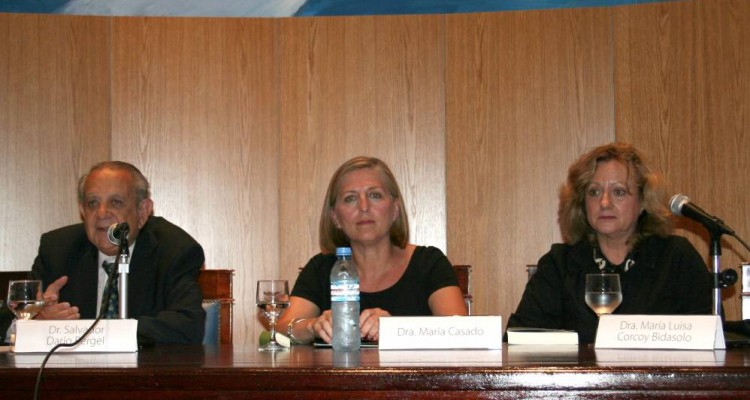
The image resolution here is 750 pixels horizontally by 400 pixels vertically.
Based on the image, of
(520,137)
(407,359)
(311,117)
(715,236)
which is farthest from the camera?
(311,117)

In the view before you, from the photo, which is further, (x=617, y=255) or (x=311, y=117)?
(x=311, y=117)

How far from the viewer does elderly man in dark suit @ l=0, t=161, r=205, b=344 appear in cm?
300

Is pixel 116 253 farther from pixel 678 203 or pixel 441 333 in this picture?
pixel 678 203

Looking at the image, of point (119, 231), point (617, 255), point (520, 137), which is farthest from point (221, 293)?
point (520, 137)

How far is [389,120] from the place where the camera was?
4496 mm

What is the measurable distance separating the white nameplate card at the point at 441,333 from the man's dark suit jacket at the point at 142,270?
1.05m

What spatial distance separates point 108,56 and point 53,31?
28 cm

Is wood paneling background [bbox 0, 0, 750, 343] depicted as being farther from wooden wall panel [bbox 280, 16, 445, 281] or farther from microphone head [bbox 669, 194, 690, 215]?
microphone head [bbox 669, 194, 690, 215]

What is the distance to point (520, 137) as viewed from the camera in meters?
4.41

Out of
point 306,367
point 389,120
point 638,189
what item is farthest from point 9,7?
point 306,367

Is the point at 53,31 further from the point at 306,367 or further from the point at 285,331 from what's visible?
the point at 306,367

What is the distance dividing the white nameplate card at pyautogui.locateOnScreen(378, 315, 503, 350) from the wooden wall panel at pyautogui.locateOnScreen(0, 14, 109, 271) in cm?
285

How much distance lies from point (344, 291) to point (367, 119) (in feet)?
7.91

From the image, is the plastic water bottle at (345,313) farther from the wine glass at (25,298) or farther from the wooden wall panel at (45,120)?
the wooden wall panel at (45,120)
